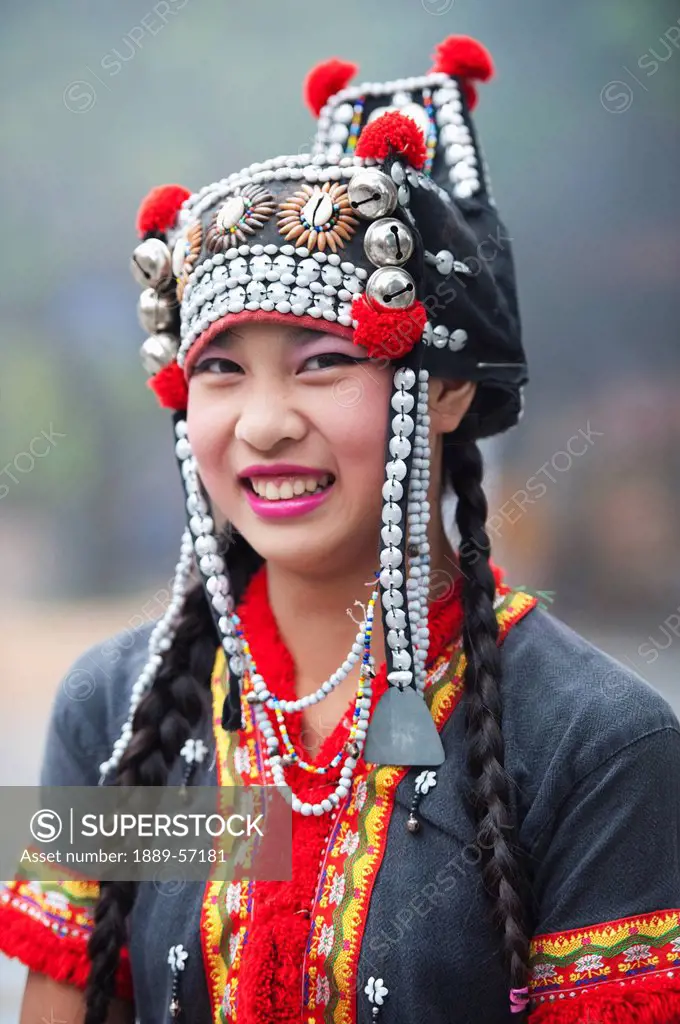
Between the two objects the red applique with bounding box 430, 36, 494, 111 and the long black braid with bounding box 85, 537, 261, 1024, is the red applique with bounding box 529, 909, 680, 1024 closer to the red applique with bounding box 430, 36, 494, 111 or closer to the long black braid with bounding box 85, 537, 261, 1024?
the long black braid with bounding box 85, 537, 261, 1024

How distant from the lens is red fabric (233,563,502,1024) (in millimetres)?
1377

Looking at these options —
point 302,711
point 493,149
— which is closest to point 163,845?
point 302,711

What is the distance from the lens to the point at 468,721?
143cm

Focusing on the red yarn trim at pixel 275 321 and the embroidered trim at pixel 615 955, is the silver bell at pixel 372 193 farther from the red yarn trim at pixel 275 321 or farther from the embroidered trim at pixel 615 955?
the embroidered trim at pixel 615 955

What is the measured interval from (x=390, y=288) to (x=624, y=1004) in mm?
948

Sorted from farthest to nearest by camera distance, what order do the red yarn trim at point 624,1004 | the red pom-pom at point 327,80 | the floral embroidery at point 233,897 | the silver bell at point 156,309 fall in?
the red pom-pom at point 327,80 < the silver bell at point 156,309 < the floral embroidery at point 233,897 < the red yarn trim at point 624,1004

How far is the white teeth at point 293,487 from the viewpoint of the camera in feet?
4.66

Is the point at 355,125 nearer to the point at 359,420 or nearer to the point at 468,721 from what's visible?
the point at 359,420

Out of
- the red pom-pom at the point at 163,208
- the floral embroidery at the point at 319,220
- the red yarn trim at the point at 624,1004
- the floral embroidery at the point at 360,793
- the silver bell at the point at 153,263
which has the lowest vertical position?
the red yarn trim at the point at 624,1004

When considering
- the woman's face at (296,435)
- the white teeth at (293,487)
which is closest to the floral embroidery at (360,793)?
the woman's face at (296,435)

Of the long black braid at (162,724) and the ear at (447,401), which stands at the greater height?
the ear at (447,401)

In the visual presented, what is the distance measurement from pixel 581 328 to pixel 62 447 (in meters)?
2.05

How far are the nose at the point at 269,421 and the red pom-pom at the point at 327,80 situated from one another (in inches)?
24.3

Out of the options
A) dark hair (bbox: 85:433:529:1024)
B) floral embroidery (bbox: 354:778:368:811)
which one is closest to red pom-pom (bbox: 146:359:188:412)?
dark hair (bbox: 85:433:529:1024)
